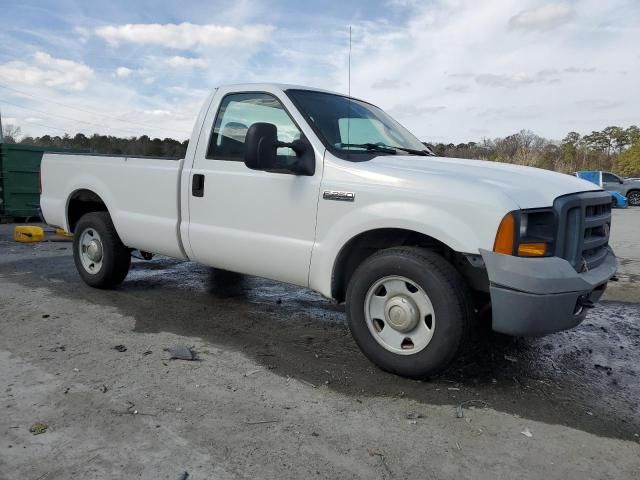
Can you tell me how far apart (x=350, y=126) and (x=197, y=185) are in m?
1.41

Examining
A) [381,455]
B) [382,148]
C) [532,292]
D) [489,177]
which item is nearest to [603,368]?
[532,292]

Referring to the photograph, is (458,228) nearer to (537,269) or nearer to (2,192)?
(537,269)

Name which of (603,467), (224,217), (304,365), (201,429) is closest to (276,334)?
(304,365)

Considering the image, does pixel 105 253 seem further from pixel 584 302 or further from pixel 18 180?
pixel 18 180

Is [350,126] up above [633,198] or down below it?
above

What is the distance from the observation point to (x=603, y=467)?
2.56 meters

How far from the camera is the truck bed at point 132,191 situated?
4.85 metres

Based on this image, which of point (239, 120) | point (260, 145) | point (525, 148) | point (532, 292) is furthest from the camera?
point (525, 148)

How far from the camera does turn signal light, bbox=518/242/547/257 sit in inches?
123

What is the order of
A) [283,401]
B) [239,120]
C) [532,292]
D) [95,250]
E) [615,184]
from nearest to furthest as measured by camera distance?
[532,292], [283,401], [239,120], [95,250], [615,184]

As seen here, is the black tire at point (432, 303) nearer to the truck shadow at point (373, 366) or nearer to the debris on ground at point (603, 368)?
the truck shadow at point (373, 366)

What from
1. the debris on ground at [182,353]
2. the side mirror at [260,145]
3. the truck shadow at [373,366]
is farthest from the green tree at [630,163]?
the debris on ground at [182,353]

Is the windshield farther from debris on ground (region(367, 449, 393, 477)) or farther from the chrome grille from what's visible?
debris on ground (region(367, 449, 393, 477))

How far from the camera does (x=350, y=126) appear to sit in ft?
14.3
